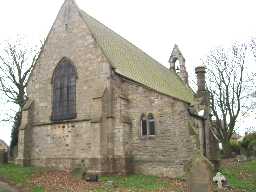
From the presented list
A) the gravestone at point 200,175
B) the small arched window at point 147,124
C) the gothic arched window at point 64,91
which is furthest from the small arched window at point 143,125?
the gravestone at point 200,175

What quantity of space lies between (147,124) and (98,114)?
3.08 metres

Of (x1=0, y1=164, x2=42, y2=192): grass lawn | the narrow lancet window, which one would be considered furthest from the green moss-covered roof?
(x1=0, y1=164, x2=42, y2=192): grass lawn

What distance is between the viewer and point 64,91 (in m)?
23.6

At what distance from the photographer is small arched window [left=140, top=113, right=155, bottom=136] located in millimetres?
21406

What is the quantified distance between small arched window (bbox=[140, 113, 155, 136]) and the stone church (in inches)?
2.4

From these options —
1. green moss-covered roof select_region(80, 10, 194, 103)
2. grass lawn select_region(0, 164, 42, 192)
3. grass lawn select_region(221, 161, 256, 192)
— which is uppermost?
green moss-covered roof select_region(80, 10, 194, 103)

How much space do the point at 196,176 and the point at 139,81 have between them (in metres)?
11.8

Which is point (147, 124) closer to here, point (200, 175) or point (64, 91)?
point (64, 91)

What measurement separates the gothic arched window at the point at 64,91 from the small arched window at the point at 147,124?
4.41 metres

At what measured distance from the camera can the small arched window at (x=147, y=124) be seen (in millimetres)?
21406

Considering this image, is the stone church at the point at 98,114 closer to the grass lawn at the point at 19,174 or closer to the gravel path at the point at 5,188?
the grass lawn at the point at 19,174

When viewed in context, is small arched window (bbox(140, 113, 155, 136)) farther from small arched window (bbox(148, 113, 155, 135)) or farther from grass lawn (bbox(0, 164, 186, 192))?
grass lawn (bbox(0, 164, 186, 192))

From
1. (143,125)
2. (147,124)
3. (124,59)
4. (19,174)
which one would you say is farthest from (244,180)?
(19,174)

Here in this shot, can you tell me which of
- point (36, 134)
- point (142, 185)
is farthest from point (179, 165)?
point (36, 134)
